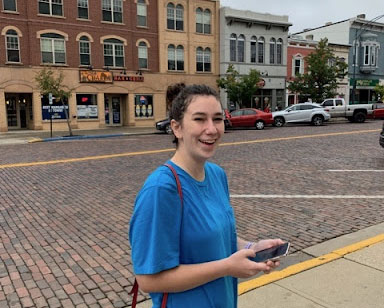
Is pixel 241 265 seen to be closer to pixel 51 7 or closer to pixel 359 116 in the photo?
pixel 51 7

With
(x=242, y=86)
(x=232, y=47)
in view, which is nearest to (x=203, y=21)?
(x=232, y=47)

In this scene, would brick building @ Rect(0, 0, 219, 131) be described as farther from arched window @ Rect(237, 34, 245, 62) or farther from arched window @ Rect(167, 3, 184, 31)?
arched window @ Rect(237, 34, 245, 62)

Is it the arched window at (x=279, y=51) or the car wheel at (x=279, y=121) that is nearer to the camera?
the car wheel at (x=279, y=121)

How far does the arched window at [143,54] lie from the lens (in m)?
29.6

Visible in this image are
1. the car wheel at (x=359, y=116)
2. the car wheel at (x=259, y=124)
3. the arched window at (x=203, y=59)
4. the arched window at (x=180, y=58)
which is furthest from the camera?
the arched window at (x=203, y=59)

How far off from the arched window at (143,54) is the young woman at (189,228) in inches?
1141

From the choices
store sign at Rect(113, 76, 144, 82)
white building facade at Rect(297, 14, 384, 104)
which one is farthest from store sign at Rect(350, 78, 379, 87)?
store sign at Rect(113, 76, 144, 82)

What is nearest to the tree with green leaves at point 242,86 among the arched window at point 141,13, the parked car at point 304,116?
the parked car at point 304,116

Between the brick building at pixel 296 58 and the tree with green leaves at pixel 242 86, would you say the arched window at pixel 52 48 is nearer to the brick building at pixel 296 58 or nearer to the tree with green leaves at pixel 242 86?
the tree with green leaves at pixel 242 86

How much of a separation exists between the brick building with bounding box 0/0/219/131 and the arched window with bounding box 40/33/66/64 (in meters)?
0.03

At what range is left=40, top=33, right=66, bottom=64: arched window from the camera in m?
25.7

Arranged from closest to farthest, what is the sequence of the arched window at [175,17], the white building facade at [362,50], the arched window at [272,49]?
the arched window at [175,17] → the arched window at [272,49] → the white building facade at [362,50]

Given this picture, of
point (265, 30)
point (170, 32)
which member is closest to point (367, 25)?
point (265, 30)

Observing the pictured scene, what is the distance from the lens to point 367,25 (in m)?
44.1
